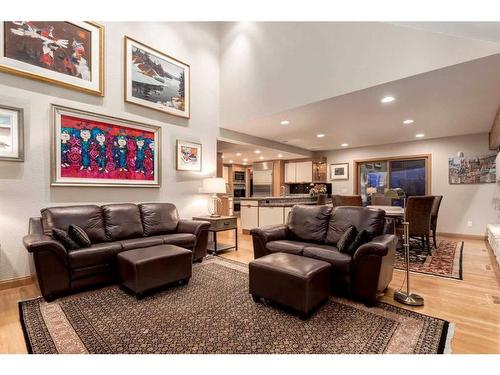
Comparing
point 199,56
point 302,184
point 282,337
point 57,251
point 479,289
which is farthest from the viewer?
point 302,184

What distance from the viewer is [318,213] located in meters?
3.29

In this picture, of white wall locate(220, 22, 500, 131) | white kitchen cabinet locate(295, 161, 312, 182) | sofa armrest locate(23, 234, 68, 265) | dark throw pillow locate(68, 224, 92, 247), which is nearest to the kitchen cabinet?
white kitchen cabinet locate(295, 161, 312, 182)

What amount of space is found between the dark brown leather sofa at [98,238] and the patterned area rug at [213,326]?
22 cm

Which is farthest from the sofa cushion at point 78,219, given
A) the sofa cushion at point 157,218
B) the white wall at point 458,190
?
the white wall at point 458,190

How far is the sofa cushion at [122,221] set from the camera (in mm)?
3307

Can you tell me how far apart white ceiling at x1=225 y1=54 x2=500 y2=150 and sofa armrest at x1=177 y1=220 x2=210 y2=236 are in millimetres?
2240

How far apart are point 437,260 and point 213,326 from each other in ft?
11.9

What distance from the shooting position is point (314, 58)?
375 cm

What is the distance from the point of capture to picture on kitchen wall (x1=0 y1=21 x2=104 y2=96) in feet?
9.53

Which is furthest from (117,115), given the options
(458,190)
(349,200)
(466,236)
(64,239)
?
(466,236)

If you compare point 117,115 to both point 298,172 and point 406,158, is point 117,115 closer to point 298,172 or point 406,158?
point 298,172
